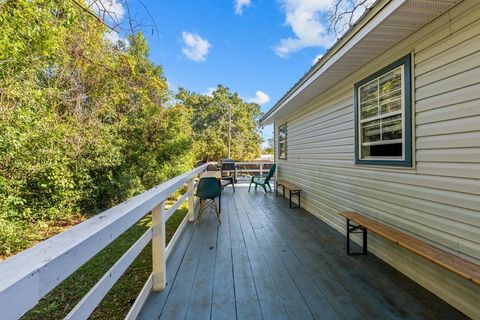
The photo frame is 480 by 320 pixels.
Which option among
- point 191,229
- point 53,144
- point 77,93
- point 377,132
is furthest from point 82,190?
point 377,132

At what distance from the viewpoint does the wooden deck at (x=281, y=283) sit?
2.02 meters

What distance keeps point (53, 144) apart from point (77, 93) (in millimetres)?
1563

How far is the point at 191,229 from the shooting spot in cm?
425

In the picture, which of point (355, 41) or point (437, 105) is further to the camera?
point (355, 41)

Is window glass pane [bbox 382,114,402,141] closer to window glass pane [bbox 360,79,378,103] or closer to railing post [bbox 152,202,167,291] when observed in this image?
window glass pane [bbox 360,79,378,103]

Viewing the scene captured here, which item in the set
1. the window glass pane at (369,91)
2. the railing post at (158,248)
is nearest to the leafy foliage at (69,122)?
the railing post at (158,248)

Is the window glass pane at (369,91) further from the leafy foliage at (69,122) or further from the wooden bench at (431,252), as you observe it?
the leafy foliage at (69,122)

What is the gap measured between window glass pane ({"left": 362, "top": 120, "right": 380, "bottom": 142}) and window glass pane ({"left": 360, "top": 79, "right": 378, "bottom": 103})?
12.8 inches

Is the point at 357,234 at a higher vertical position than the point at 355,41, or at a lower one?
lower

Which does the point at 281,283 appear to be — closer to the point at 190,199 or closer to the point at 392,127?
the point at 392,127

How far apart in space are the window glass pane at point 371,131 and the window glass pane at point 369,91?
326mm

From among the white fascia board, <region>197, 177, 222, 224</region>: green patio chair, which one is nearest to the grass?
<region>197, 177, 222, 224</region>: green patio chair

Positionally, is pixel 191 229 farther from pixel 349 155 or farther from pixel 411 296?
pixel 411 296

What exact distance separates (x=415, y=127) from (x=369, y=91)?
1036 mm
